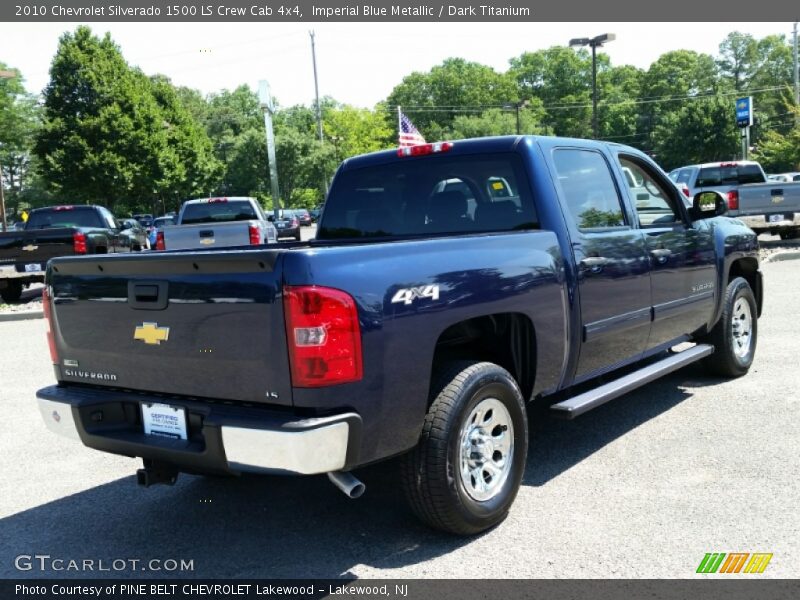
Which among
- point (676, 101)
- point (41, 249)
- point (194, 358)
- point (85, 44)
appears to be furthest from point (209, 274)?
point (676, 101)

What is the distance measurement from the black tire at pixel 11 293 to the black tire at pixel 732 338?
1292cm

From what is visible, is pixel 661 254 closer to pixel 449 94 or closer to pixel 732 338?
pixel 732 338

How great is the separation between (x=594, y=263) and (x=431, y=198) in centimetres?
110

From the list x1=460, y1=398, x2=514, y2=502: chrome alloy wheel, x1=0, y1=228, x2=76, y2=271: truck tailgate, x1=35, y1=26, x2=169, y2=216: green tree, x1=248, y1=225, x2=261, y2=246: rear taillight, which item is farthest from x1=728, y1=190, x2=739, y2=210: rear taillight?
x1=35, y1=26, x2=169, y2=216: green tree

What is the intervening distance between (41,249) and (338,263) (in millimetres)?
12051

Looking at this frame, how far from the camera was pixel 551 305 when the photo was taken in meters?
3.91

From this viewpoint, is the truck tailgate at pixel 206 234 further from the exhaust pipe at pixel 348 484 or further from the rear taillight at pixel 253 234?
the exhaust pipe at pixel 348 484

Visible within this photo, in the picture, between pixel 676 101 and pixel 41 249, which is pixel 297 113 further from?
pixel 41 249

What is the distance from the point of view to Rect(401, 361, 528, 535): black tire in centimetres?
323


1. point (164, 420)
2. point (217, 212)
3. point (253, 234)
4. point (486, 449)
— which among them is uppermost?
point (217, 212)

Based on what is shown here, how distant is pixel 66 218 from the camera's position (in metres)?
15.1

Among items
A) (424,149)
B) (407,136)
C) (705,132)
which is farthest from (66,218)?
(705,132)

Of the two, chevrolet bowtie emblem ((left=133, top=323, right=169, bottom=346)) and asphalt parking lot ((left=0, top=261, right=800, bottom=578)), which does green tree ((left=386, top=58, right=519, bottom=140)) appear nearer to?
asphalt parking lot ((left=0, top=261, right=800, bottom=578))

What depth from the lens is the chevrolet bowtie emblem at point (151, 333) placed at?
10.6ft
